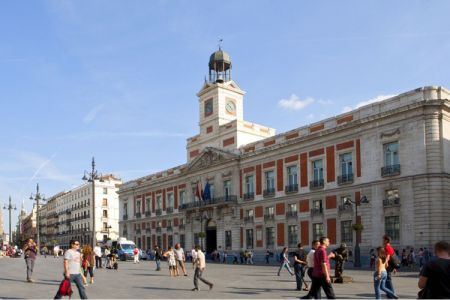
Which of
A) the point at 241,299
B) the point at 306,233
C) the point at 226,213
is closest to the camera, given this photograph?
the point at 241,299

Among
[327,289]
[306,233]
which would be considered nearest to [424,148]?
[306,233]

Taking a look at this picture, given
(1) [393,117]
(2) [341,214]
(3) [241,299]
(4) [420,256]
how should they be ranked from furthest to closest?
(2) [341,214] < (1) [393,117] < (4) [420,256] < (3) [241,299]

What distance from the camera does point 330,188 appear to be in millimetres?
40312

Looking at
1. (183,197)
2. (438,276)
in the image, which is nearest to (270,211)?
(183,197)

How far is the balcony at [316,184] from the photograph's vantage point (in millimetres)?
41219

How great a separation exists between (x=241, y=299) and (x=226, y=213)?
1426 inches

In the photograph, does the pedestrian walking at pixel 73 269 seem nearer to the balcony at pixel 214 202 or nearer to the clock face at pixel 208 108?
the balcony at pixel 214 202

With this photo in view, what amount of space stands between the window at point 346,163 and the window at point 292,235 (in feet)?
21.7

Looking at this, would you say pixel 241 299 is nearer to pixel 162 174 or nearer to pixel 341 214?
pixel 341 214

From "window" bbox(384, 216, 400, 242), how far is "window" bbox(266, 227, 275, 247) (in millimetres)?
12019

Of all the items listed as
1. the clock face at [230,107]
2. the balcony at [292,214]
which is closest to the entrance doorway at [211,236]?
the balcony at [292,214]

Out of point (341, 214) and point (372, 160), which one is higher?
point (372, 160)

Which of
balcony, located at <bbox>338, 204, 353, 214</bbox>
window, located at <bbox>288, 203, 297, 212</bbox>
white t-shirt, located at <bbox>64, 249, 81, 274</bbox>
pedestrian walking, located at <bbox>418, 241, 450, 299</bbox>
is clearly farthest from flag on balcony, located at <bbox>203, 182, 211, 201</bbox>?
pedestrian walking, located at <bbox>418, 241, 450, 299</bbox>

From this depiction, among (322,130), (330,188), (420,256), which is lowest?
(420,256)
